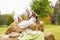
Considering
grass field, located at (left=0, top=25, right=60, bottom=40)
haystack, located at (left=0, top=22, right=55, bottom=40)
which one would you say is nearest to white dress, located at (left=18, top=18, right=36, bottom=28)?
haystack, located at (left=0, top=22, right=55, bottom=40)

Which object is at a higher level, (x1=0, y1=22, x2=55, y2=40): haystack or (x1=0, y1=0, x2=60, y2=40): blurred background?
(x1=0, y1=0, x2=60, y2=40): blurred background

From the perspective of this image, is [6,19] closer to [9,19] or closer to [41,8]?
[9,19]

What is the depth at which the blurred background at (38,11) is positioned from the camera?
2273mm

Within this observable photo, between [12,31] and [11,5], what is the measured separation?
12.3 inches

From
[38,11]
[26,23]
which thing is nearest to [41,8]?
[38,11]

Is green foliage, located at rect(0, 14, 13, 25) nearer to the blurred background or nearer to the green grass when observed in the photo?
the blurred background

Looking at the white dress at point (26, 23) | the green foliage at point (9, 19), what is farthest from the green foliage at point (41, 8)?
the green foliage at point (9, 19)

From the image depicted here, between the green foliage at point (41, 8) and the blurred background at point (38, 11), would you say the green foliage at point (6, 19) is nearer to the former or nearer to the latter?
the blurred background at point (38, 11)

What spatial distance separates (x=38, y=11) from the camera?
2.27 meters

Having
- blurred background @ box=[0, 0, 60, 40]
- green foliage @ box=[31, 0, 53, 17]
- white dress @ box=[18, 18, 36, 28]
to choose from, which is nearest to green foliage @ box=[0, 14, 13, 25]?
blurred background @ box=[0, 0, 60, 40]

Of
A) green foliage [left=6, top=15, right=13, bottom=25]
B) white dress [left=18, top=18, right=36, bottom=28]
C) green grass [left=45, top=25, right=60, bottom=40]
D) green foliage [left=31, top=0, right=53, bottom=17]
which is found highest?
green foliage [left=31, top=0, right=53, bottom=17]

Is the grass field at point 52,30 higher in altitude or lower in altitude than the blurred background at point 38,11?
lower

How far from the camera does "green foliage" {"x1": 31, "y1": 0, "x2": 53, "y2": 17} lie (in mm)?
2266

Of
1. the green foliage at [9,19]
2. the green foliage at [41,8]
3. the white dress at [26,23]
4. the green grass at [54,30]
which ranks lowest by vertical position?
the green grass at [54,30]
